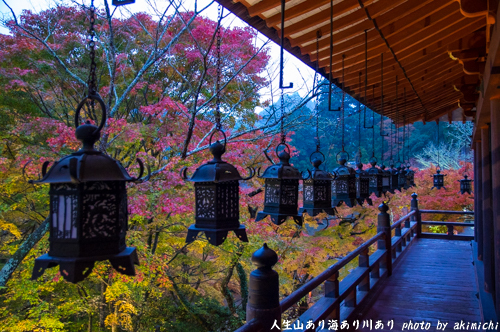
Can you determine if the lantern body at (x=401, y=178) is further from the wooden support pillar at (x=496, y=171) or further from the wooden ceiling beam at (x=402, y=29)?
the wooden ceiling beam at (x=402, y=29)

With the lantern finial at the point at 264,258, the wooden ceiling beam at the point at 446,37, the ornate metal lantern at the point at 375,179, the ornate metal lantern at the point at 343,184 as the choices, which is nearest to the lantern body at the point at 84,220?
the lantern finial at the point at 264,258

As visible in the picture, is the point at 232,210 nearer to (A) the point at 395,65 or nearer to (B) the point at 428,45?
(B) the point at 428,45

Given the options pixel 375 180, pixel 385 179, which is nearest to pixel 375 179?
pixel 375 180

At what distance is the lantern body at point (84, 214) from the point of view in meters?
1.25

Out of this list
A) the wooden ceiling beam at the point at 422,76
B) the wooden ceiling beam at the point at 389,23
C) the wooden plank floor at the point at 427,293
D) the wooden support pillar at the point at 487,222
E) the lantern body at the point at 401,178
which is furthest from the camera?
the lantern body at the point at 401,178

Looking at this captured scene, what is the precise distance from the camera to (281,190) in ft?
7.93

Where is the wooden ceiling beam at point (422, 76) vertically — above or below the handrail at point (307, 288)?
above

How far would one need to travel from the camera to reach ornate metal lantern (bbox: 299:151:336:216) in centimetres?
273

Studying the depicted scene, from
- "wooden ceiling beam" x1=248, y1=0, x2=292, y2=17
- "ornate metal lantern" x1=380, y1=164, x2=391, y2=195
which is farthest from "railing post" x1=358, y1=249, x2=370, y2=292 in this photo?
"wooden ceiling beam" x1=248, y1=0, x2=292, y2=17

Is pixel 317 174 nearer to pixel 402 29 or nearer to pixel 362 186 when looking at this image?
pixel 362 186

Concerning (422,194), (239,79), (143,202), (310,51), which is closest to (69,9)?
(239,79)

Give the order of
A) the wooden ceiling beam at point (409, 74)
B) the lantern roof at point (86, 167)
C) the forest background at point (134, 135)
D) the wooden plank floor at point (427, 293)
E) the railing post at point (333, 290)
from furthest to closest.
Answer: the forest background at point (134, 135) → the wooden ceiling beam at point (409, 74) → the wooden plank floor at point (427, 293) → the railing post at point (333, 290) → the lantern roof at point (86, 167)

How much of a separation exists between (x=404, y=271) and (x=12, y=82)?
721cm

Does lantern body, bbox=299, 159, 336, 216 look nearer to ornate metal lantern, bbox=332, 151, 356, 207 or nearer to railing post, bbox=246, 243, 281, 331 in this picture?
ornate metal lantern, bbox=332, 151, 356, 207
